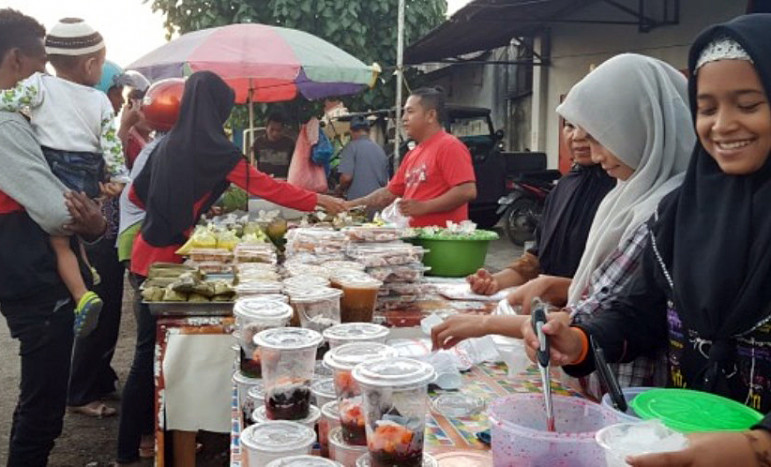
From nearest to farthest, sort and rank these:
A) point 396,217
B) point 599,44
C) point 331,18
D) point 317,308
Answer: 1. point 317,308
2. point 396,217
3. point 599,44
4. point 331,18

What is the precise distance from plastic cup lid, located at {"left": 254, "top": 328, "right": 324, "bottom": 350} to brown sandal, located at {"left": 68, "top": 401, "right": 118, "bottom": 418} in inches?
128

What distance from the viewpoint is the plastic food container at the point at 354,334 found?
1.66 m

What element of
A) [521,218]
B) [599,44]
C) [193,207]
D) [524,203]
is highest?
[599,44]

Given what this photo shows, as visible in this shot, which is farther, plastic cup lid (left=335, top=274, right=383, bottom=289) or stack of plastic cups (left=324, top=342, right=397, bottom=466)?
plastic cup lid (left=335, top=274, right=383, bottom=289)

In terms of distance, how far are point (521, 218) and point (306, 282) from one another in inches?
342

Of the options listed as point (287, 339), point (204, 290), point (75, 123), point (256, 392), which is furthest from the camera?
point (75, 123)

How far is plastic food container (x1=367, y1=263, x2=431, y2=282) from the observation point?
286 centimetres

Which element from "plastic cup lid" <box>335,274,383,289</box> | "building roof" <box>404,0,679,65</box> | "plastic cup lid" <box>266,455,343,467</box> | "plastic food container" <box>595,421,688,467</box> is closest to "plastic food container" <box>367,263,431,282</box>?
"plastic cup lid" <box>335,274,383,289</box>

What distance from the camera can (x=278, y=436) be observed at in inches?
52.3

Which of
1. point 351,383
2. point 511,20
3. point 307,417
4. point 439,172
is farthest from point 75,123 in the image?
point 511,20

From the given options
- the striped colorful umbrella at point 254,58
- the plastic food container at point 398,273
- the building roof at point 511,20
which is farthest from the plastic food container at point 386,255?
the building roof at point 511,20

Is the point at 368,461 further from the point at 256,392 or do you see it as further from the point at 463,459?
the point at 256,392

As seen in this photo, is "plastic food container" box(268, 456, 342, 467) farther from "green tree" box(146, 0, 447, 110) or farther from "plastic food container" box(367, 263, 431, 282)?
"green tree" box(146, 0, 447, 110)

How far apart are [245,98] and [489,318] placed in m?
7.27
